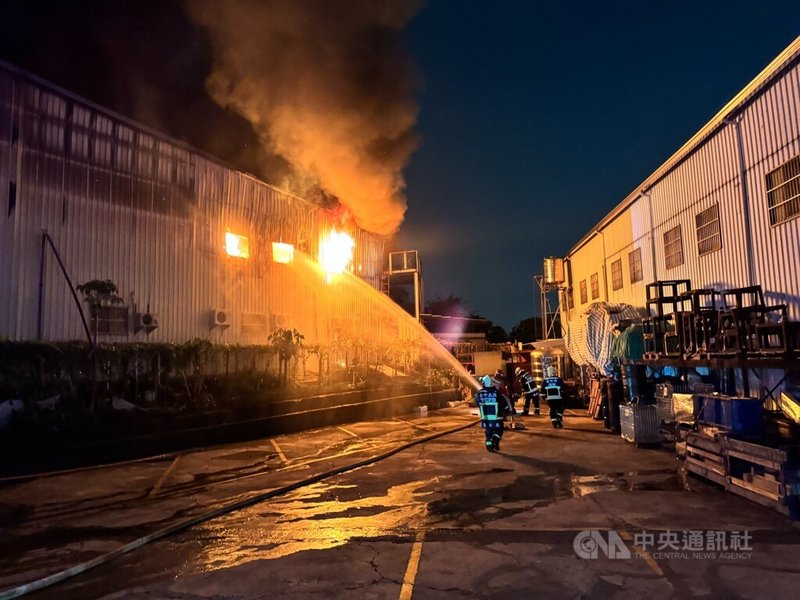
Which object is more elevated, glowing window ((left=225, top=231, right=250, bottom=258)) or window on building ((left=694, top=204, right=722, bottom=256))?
glowing window ((left=225, top=231, right=250, bottom=258))

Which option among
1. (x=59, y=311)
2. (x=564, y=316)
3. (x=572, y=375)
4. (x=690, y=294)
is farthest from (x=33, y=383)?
(x=564, y=316)

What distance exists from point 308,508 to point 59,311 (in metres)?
9.10

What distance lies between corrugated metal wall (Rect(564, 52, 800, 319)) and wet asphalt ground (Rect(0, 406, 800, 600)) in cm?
398

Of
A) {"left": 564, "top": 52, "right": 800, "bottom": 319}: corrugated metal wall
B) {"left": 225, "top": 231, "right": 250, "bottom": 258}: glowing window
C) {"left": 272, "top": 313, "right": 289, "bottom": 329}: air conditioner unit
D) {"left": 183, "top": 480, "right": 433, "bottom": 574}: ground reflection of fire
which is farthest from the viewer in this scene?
{"left": 272, "top": 313, "right": 289, "bottom": 329}: air conditioner unit

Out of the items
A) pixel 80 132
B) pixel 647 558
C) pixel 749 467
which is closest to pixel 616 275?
pixel 749 467

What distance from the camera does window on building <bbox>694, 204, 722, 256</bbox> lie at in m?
11.4

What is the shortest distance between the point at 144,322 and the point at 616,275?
48.2 feet

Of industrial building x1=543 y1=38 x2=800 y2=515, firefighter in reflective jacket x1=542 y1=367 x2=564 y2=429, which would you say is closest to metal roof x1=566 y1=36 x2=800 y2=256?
industrial building x1=543 y1=38 x2=800 y2=515

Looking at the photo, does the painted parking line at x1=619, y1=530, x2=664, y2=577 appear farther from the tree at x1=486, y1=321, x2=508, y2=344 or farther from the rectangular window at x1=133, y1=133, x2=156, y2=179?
the tree at x1=486, y1=321, x2=508, y2=344

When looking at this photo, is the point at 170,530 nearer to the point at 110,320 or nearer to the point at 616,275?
the point at 110,320

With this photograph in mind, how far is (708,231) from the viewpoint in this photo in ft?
38.8

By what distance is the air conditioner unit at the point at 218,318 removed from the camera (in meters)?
16.1

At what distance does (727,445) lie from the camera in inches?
274

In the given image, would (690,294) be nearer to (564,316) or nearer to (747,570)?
(747,570)
